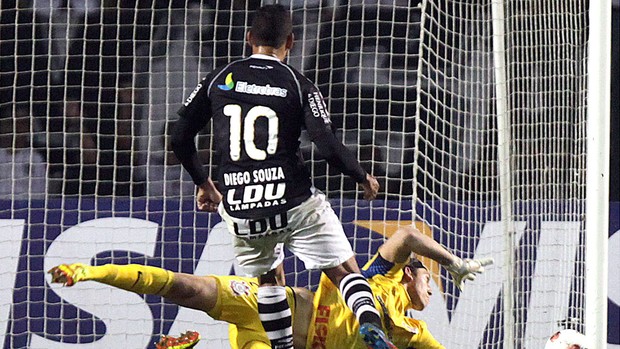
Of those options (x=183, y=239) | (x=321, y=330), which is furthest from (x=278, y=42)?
(x=183, y=239)

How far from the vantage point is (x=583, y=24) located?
6145 mm

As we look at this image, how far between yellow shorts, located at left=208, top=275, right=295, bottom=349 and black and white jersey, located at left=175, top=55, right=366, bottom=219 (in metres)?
0.66

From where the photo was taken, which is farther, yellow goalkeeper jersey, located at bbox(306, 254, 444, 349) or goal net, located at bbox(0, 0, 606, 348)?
goal net, located at bbox(0, 0, 606, 348)

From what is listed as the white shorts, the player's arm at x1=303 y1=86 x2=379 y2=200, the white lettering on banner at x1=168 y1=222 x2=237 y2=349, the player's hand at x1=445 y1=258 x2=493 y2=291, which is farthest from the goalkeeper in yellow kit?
the white lettering on banner at x1=168 y1=222 x2=237 y2=349

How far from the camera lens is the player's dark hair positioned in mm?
4988

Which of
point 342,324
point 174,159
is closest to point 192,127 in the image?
point 342,324

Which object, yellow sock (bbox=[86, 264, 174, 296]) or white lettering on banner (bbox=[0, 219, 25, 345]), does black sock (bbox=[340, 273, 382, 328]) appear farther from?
white lettering on banner (bbox=[0, 219, 25, 345])

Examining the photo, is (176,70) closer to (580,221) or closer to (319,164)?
(319,164)

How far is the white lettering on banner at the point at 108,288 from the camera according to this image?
6438 mm

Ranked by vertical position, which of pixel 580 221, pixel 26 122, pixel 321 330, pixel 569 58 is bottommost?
pixel 321 330

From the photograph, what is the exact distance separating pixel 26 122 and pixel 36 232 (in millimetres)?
609

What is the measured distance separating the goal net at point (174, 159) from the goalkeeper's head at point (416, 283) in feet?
1.38

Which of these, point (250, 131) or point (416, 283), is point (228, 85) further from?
point (416, 283)

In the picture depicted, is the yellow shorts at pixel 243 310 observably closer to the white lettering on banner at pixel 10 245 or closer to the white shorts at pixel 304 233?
the white shorts at pixel 304 233
